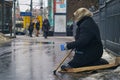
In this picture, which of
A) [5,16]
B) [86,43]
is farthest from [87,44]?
[5,16]

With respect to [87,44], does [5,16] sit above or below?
above

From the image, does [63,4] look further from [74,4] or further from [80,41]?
[80,41]

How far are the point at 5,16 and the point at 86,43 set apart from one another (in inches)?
1197

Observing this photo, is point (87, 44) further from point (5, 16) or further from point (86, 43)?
point (5, 16)

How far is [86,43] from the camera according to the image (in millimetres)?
10781

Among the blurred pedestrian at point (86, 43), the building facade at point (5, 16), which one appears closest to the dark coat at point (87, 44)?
the blurred pedestrian at point (86, 43)

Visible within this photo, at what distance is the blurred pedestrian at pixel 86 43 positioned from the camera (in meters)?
10.8

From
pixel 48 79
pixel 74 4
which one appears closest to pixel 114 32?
pixel 48 79

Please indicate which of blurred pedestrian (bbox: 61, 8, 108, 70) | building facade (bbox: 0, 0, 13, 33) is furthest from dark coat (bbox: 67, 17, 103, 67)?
building facade (bbox: 0, 0, 13, 33)

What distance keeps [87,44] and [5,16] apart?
3035cm

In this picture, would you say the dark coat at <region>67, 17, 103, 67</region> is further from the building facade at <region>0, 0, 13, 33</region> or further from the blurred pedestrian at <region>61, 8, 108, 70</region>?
the building facade at <region>0, 0, 13, 33</region>

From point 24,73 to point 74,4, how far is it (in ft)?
167

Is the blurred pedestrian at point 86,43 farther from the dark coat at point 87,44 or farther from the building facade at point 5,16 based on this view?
the building facade at point 5,16

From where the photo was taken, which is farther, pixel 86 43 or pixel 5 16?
pixel 5 16
